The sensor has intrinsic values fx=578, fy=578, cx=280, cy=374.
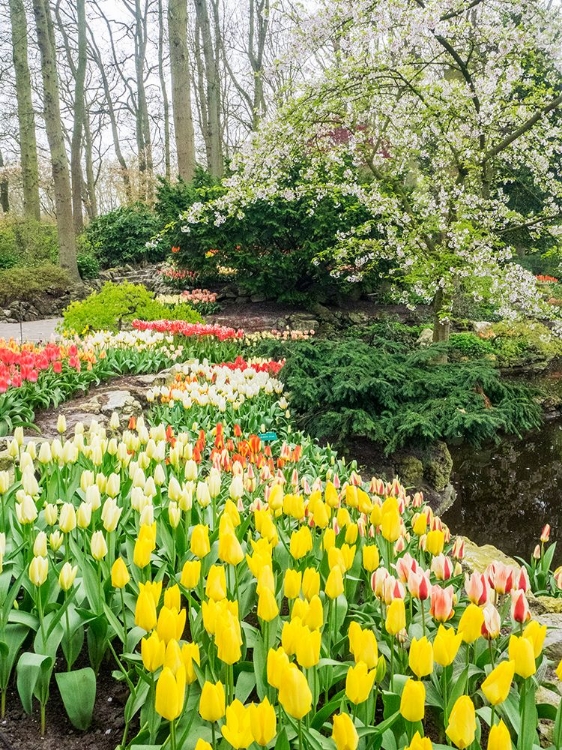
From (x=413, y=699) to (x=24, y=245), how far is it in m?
15.9

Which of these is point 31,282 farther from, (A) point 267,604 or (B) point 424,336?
(A) point 267,604

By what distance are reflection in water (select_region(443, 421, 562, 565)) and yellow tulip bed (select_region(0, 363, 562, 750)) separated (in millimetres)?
3267

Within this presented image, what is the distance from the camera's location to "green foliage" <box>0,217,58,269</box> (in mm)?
14273

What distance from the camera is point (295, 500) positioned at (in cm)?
183

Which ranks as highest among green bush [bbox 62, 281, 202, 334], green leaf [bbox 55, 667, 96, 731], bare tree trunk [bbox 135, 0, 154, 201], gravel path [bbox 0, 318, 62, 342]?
bare tree trunk [bbox 135, 0, 154, 201]

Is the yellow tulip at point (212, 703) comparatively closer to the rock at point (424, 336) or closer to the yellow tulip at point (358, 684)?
the yellow tulip at point (358, 684)

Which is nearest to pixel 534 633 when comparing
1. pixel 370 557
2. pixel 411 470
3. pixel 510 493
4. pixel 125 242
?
pixel 370 557

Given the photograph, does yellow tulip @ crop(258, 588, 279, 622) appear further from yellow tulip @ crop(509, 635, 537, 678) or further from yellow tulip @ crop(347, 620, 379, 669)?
yellow tulip @ crop(509, 635, 537, 678)

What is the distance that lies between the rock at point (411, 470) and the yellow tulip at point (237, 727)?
4542 millimetres

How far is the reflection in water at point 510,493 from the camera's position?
512 centimetres

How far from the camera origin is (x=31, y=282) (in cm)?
1211

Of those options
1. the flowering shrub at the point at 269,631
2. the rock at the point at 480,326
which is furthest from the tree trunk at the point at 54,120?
the flowering shrub at the point at 269,631

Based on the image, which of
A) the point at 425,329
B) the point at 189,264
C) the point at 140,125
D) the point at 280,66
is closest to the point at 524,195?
the point at 425,329

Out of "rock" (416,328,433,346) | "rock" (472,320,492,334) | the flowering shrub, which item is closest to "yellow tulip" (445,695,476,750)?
the flowering shrub
